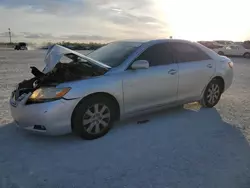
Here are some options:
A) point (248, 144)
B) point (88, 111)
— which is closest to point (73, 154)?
point (88, 111)

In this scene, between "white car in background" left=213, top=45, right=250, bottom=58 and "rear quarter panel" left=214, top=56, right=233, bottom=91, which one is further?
"white car in background" left=213, top=45, right=250, bottom=58

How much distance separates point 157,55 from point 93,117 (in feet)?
5.74

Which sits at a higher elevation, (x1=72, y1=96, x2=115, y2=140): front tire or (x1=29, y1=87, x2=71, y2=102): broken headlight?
(x1=29, y1=87, x2=71, y2=102): broken headlight

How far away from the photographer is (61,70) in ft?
14.1

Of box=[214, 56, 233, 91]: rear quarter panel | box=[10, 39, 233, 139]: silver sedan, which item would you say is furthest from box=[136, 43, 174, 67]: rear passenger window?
box=[214, 56, 233, 91]: rear quarter panel

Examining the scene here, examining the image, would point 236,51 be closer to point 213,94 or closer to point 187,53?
point 213,94

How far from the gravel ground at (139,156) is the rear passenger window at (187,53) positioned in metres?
1.19

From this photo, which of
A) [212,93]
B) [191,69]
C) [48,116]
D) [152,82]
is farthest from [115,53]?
[212,93]

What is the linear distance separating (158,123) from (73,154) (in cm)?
180

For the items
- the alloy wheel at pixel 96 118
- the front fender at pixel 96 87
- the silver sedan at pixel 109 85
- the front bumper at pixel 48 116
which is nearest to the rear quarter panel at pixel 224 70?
the silver sedan at pixel 109 85

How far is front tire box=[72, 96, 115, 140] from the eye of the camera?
156 inches

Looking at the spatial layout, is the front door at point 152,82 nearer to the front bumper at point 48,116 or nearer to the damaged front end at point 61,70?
the damaged front end at point 61,70

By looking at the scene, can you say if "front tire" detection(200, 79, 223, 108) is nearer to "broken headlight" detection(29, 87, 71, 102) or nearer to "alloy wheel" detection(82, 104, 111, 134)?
"alloy wheel" detection(82, 104, 111, 134)

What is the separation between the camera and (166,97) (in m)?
5.02
